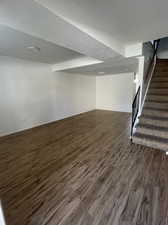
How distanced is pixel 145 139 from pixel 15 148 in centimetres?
330

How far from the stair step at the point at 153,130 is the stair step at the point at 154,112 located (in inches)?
Result: 15.3

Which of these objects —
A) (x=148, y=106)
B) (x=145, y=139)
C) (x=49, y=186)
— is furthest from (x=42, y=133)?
(x=148, y=106)

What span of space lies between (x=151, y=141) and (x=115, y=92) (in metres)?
4.83

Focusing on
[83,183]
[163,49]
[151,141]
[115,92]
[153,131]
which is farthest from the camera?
[115,92]

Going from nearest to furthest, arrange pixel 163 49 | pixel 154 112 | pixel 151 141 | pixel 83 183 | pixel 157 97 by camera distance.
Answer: pixel 83 183, pixel 151 141, pixel 154 112, pixel 157 97, pixel 163 49

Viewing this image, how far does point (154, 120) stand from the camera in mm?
3219

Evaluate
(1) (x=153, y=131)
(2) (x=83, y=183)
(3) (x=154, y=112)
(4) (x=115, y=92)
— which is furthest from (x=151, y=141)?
(4) (x=115, y=92)

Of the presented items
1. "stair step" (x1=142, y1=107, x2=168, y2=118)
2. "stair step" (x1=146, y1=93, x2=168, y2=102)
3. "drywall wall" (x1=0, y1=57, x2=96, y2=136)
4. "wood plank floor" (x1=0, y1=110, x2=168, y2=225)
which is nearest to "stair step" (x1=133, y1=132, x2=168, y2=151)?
"wood plank floor" (x1=0, y1=110, x2=168, y2=225)

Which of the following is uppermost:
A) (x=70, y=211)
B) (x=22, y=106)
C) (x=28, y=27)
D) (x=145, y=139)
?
(x=28, y=27)

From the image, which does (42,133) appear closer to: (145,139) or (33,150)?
(33,150)

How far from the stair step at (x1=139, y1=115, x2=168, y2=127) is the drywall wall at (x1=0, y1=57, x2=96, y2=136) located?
3.72m

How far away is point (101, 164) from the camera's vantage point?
92.1 inches

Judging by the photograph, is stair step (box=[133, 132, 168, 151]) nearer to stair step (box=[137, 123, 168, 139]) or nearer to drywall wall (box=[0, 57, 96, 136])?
stair step (box=[137, 123, 168, 139])

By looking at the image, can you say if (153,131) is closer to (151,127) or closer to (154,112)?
(151,127)
